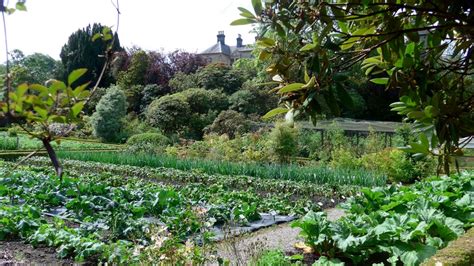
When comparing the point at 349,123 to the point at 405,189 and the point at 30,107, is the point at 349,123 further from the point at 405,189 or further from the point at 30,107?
the point at 30,107

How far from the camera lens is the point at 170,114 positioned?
2330 centimetres

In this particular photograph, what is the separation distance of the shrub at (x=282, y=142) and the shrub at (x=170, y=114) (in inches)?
357

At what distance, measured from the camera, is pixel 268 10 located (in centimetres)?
191

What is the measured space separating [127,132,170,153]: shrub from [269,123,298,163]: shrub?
4.81 m

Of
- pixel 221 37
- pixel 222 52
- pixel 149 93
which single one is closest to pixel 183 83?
pixel 149 93

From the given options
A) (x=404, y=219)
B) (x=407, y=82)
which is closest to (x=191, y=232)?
(x=404, y=219)

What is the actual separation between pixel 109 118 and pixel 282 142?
13.6 meters

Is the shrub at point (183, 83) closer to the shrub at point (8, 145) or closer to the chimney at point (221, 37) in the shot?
the shrub at point (8, 145)

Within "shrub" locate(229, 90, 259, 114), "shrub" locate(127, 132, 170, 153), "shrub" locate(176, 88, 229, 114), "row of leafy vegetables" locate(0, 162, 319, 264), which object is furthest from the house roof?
"row of leafy vegetables" locate(0, 162, 319, 264)

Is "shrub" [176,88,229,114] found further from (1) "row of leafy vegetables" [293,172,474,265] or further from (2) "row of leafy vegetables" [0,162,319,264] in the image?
(1) "row of leafy vegetables" [293,172,474,265]

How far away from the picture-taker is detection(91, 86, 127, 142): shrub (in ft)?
84.8

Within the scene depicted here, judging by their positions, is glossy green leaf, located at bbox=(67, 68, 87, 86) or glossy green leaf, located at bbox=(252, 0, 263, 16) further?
glossy green leaf, located at bbox=(252, 0, 263, 16)

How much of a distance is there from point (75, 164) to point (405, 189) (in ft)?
34.6

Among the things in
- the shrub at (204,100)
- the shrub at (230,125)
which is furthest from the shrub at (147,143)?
the shrub at (204,100)
